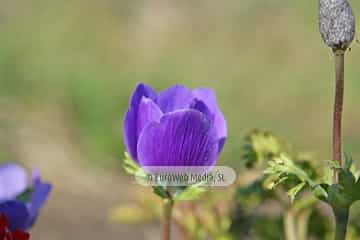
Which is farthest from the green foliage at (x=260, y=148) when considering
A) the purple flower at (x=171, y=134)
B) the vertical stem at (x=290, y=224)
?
the purple flower at (x=171, y=134)

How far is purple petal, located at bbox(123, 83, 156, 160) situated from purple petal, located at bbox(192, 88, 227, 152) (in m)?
0.06

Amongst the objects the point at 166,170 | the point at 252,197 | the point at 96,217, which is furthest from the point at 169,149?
the point at 96,217

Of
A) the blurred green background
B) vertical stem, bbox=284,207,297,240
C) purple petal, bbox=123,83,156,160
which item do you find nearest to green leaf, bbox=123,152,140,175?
purple petal, bbox=123,83,156,160

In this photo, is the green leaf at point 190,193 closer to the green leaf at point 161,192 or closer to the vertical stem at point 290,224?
the green leaf at point 161,192

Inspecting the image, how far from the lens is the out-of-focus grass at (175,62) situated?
12.3ft

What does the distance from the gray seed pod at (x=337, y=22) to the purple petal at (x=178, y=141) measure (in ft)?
0.47

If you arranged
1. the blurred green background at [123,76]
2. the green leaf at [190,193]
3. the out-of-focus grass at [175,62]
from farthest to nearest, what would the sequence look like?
the out-of-focus grass at [175,62], the blurred green background at [123,76], the green leaf at [190,193]

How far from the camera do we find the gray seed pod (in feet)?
2.56

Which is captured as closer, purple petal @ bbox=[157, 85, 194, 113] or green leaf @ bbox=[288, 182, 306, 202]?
green leaf @ bbox=[288, 182, 306, 202]

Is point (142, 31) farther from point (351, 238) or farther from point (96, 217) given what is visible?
point (351, 238)

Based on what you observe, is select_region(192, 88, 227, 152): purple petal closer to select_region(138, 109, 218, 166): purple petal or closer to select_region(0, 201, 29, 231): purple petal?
select_region(138, 109, 218, 166): purple petal

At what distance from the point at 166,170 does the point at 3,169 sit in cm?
32

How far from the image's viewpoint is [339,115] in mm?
808

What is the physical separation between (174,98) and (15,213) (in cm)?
20
